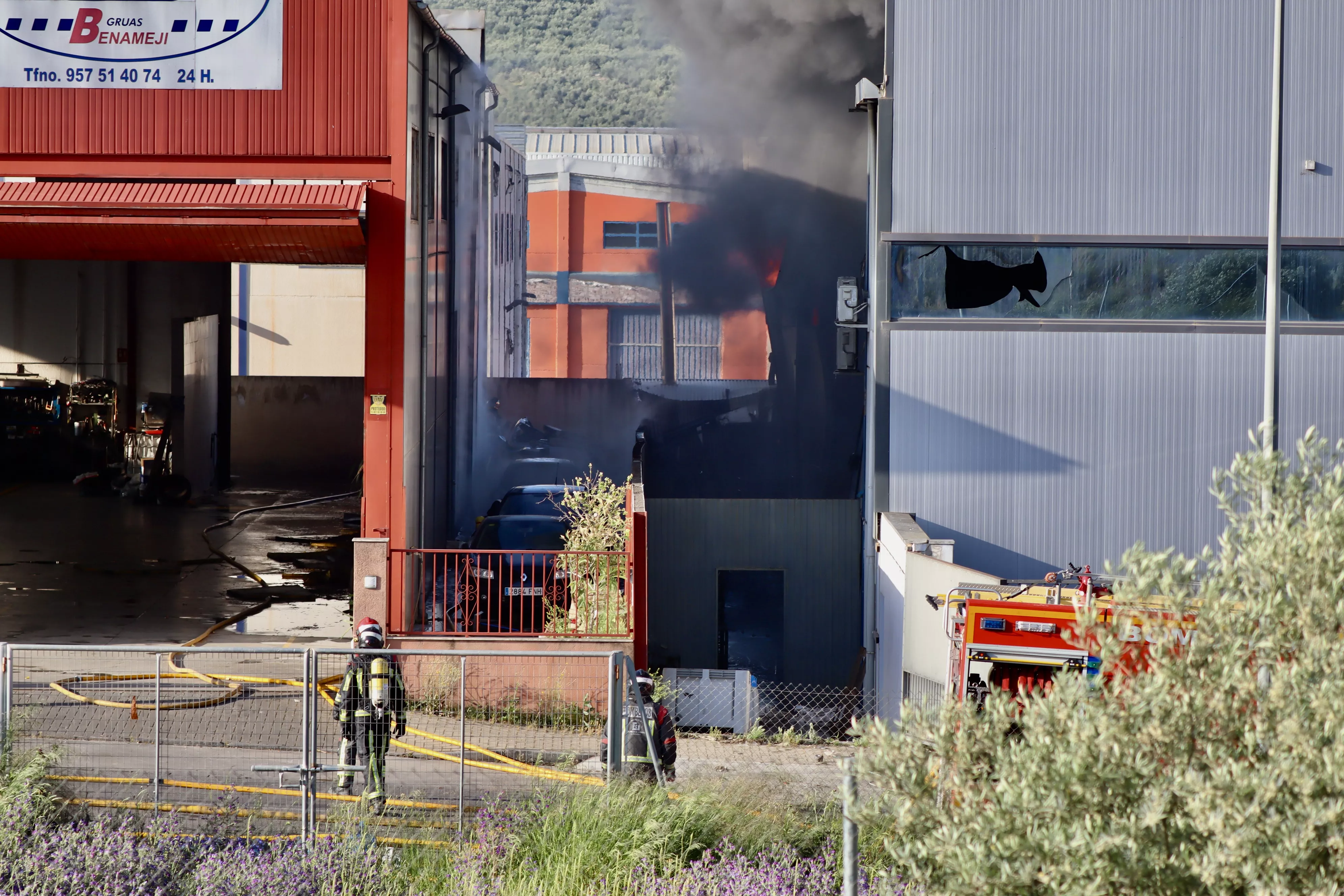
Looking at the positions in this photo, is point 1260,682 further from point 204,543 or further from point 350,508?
point 350,508

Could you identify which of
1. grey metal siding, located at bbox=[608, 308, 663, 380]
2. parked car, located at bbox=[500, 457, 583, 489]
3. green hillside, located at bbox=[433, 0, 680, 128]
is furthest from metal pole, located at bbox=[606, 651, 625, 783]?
green hillside, located at bbox=[433, 0, 680, 128]

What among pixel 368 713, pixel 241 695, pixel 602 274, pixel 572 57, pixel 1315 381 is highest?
pixel 572 57

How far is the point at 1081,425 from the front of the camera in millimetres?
15359

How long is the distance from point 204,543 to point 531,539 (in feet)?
23.9

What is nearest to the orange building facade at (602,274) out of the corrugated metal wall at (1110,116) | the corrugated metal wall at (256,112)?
the corrugated metal wall at (1110,116)

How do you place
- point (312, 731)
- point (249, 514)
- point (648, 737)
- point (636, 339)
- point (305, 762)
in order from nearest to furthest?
1. point (305, 762)
2. point (312, 731)
3. point (648, 737)
4. point (249, 514)
5. point (636, 339)

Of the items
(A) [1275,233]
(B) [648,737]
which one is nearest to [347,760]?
(B) [648,737]

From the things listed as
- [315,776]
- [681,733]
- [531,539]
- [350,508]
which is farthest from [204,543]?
[315,776]

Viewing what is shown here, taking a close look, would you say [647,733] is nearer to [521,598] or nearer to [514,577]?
[521,598]

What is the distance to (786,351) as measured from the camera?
21125 millimetres

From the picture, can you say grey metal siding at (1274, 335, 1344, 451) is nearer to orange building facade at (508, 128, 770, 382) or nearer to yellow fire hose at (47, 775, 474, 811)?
yellow fire hose at (47, 775, 474, 811)

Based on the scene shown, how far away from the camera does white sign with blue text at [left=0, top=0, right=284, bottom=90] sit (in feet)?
43.1

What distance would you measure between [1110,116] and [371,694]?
1146 centimetres

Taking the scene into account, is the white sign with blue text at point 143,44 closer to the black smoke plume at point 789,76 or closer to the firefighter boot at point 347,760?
the firefighter boot at point 347,760
